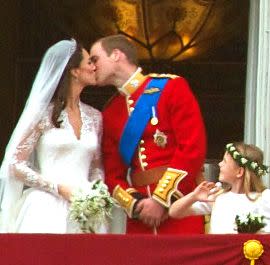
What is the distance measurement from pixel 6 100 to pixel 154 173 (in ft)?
9.44

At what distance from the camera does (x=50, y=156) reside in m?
6.39

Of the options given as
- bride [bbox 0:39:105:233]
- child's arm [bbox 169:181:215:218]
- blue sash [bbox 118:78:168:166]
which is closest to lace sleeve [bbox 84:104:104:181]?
bride [bbox 0:39:105:233]

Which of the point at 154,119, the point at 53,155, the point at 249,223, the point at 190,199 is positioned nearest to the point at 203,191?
the point at 190,199

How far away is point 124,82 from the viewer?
21.4 feet

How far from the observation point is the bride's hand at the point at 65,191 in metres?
6.28

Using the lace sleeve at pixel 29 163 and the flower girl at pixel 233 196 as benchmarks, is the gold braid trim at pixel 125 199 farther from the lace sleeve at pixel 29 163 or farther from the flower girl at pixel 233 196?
the lace sleeve at pixel 29 163

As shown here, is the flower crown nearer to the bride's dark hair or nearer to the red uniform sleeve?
the red uniform sleeve

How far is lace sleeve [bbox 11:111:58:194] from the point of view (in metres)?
6.32

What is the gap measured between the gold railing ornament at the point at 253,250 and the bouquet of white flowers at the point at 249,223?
25cm

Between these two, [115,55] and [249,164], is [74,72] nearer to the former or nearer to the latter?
[115,55]

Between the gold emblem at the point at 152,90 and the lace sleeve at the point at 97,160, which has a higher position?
the gold emblem at the point at 152,90

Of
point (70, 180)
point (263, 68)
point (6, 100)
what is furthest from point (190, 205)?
point (6, 100)

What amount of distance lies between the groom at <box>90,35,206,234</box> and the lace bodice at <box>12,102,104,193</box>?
0.15 meters

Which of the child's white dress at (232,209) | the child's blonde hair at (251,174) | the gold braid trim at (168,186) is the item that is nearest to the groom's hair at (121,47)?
the gold braid trim at (168,186)
